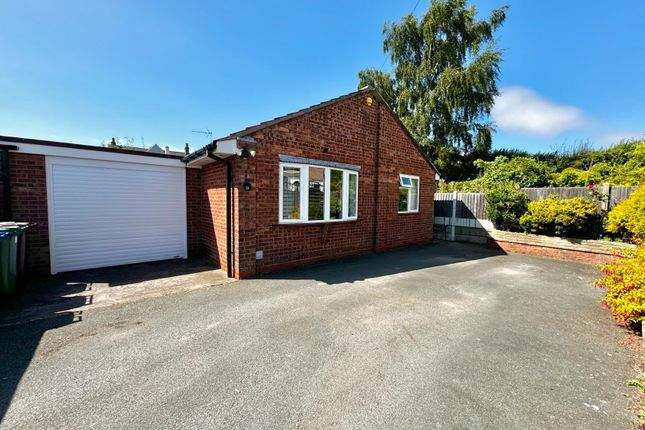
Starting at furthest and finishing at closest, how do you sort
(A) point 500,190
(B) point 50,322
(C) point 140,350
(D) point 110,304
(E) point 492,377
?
(A) point 500,190
(D) point 110,304
(B) point 50,322
(C) point 140,350
(E) point 492,377

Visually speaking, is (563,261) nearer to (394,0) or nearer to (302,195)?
(302,195)

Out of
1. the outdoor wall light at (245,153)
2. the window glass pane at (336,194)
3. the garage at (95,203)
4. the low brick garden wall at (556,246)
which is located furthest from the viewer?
the low brick garden wall at (556,246)

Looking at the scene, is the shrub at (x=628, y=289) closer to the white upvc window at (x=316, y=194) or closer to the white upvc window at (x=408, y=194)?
the white upvc window at (x=316, y=194)

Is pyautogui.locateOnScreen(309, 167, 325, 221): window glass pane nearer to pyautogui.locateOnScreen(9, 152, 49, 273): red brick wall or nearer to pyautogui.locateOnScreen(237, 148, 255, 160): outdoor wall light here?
pyautogui.locateOnScreen(237, 148, 255, 160): outdoor wall light

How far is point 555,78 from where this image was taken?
1509 centimetres

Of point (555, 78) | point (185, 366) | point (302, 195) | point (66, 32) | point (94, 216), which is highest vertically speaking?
point (555, 78)

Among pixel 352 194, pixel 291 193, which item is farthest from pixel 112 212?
pixel 352 194

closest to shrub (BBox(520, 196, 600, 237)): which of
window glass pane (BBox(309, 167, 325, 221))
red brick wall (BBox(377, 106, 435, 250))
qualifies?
red brick wall (BBox(377, 106, 435, 250))

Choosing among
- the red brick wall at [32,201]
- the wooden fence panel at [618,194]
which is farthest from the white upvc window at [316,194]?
the wooden fence panel at [618,194]

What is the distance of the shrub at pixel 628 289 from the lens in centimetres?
362

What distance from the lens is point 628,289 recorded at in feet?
12.9

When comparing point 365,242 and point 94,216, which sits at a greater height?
point 94,216

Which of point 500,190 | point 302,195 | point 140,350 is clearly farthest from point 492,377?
point 500,190

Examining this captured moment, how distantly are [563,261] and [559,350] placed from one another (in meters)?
7.13
